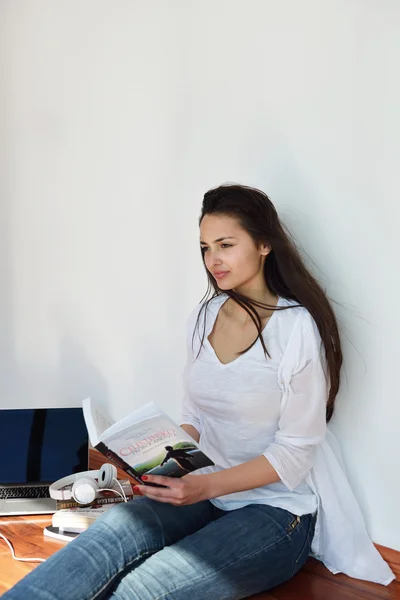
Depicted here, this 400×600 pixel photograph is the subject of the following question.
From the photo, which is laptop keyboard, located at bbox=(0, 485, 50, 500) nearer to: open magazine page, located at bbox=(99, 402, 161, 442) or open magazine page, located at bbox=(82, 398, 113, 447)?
open magazine page, located at bbox=(82, 398, 113, 447)

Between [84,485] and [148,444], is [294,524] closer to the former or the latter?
[148,444]

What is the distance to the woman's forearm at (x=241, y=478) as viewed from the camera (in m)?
1.62

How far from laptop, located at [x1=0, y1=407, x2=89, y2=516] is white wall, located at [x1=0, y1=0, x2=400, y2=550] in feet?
0.89

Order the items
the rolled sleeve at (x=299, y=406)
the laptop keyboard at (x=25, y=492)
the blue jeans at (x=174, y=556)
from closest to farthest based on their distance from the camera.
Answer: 1. the blue jeans at (x=174, y=556)
2. the rolled sleeve at (x=299, y=406)
3. the laptop keyboard at (x=25, y=492)

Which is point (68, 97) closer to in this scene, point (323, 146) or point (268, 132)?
point (268, 132)

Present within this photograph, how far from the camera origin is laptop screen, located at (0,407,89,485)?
2350mm

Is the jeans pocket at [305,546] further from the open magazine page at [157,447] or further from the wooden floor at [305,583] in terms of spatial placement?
the open magazine page at [157,447]

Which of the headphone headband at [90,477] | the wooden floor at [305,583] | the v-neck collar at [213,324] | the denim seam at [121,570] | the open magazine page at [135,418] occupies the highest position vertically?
the v-neck collar at [213,324]

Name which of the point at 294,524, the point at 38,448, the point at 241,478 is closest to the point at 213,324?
the point at 241,478

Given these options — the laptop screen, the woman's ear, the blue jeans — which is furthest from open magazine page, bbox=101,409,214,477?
the laptop screen

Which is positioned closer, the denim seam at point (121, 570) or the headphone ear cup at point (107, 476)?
the denim seam at point (121, 570)

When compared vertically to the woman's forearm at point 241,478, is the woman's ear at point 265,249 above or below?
above

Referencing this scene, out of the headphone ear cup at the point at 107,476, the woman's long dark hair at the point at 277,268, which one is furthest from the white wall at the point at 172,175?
the headphone ear cup at the point at 107,476

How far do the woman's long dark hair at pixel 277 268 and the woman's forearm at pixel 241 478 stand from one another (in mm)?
274
